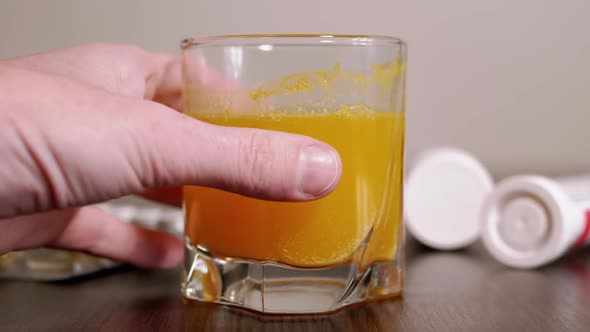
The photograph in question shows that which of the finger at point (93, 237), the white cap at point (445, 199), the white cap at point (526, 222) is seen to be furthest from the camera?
the white cap at point (445, 199)

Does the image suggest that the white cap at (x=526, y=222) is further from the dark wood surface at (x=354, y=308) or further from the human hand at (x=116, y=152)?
the human hand at (x=116, y=152)

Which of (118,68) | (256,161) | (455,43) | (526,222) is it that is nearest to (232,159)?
(256,161)

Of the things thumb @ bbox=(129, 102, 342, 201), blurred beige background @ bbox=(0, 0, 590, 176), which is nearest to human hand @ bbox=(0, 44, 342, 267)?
Answer: thumb @ bbox=(129, 102, 342, 201)

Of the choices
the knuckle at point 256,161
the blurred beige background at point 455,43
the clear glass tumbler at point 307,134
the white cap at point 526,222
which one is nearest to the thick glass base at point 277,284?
the clear glass tumbler at point 307,134

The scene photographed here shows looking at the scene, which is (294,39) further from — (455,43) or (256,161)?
(455,43)

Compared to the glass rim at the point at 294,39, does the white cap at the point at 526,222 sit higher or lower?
lower

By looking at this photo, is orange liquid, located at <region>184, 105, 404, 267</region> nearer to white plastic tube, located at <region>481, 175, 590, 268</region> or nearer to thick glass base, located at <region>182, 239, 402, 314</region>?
thick glass base, located at <region>182, 239, 402, 314</region>
